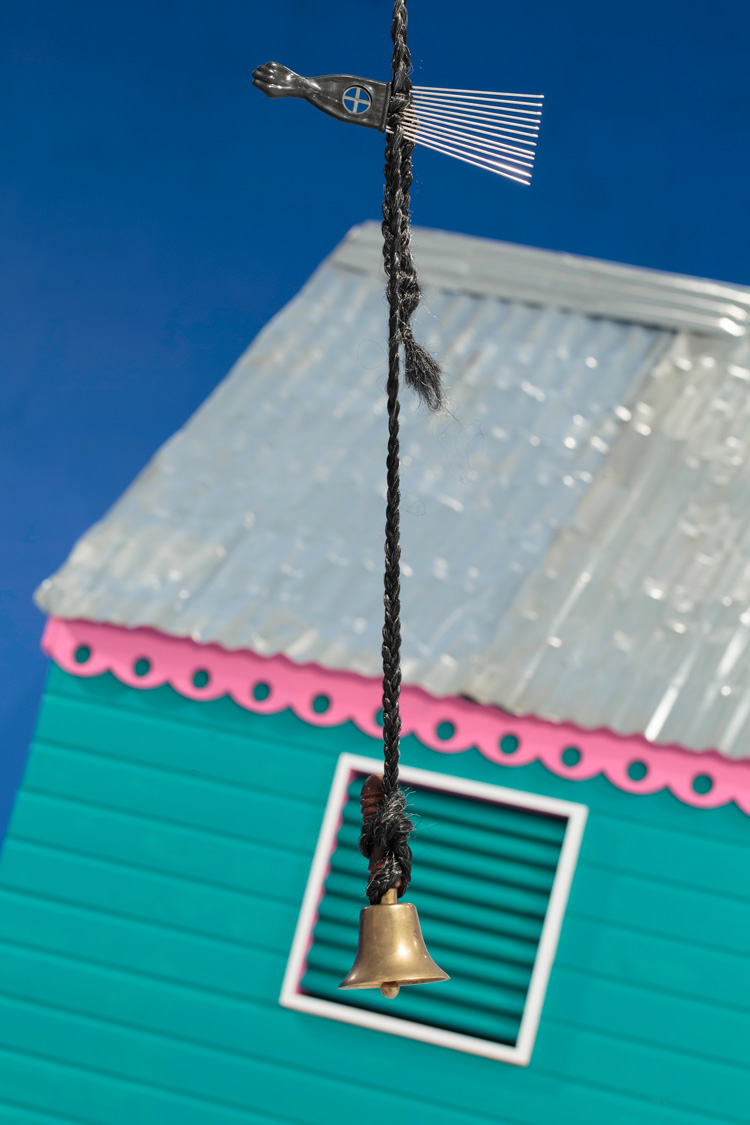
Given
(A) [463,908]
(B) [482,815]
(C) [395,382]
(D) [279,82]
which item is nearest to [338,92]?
(D) [279,82]

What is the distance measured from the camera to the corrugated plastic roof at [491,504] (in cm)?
221

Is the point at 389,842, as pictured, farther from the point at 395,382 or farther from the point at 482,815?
the point at 482,815

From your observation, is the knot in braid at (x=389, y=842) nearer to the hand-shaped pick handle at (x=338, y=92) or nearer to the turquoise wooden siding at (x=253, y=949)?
the hand-shaped pick handle at (x=338, y=92)

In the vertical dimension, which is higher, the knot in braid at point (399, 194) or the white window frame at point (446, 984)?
the knot in braid at point (399, 194)

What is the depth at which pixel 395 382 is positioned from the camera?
Result: 1019 mm

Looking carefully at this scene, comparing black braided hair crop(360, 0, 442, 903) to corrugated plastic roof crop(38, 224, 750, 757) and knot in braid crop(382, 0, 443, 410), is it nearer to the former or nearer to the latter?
knot in braid crop(382, 0, 443, 410)

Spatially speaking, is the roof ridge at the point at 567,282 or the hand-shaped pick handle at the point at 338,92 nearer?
the hand-shaped pick handle at the point at 338,92

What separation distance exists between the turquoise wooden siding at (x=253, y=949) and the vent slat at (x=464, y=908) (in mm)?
65

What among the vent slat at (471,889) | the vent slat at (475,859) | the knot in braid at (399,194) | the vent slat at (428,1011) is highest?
the knot in braid at (399,194)

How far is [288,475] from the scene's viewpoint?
2586 mm

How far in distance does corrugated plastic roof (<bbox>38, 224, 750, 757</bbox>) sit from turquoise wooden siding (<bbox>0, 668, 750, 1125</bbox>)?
0.23 meters

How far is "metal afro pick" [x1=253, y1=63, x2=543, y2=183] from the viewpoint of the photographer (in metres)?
1.00

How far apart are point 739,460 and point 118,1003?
1.92 meters

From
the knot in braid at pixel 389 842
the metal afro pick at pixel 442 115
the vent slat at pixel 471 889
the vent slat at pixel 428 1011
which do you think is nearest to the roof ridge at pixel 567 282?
the vent slat at pixel 471 889
